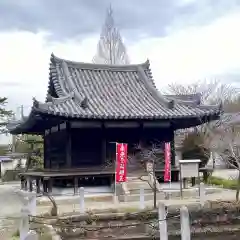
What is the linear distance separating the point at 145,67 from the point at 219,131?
11567 millimetres

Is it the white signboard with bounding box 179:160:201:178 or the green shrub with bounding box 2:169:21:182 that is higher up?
the white signboard with bounding box 179:160:201:178

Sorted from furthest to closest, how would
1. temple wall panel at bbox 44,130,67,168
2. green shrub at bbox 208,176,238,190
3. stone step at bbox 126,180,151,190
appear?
green shrub at bbox 208,176,238,190 → temple wall panel at bbox 44,130,67,168 → stone step at bbox 126,180,151,190

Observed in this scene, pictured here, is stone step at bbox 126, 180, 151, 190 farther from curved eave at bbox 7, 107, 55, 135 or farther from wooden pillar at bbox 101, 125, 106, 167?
curved eave at bbox 7, 107, 55, 135

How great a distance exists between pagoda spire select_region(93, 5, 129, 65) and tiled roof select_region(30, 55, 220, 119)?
32.8m

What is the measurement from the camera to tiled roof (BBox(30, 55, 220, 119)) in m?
22.4

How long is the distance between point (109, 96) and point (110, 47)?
126 ft

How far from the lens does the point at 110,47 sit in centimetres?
6253

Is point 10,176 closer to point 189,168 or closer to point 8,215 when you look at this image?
point 189,168

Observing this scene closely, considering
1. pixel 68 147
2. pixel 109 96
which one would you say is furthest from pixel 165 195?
pixel 109 96

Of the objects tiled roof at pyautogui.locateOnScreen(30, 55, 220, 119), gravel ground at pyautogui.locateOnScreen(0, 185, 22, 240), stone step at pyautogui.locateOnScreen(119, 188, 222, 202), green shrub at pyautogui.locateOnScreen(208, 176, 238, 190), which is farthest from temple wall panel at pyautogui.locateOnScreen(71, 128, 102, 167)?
green shrub at pyautogui.locateOnScreen(208, 176, 238, 190)

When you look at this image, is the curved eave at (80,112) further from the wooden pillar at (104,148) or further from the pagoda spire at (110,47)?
the pagoda spire at (110,47)

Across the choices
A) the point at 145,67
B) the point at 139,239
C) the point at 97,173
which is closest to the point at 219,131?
the point at 145,67

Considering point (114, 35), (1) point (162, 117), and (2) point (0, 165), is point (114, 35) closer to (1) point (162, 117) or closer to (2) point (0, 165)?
(2) point (0, 165)

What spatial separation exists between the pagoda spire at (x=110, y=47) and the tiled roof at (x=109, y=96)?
108ft
